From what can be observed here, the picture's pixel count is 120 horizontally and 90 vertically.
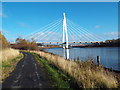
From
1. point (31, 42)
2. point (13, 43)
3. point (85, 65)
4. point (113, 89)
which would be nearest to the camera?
point (113, 89)

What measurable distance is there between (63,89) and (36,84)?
145 cm

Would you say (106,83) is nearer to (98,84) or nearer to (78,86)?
(98,84)

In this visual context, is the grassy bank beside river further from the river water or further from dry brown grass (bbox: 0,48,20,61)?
the river water

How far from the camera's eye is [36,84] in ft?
25.7

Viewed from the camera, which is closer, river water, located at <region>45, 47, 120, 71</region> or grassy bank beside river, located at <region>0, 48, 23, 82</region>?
grassy bank beside river, located at <region>0, 48, 23, 82</region>

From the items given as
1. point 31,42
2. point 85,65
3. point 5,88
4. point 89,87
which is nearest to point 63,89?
point 89,87

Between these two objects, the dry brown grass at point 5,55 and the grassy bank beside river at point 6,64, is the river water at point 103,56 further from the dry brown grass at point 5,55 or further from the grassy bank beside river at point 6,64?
the dry brown grass at point 5,55

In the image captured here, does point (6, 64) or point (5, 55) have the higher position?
point (5, 55)

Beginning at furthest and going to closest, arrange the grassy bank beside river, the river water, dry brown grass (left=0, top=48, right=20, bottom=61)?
the river water, dry brown grass (left=0, top=48, right=20, bottom=61), the grassy bank beside river

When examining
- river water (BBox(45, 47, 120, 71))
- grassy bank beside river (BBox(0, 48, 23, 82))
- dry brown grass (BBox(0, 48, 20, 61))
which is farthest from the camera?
river water (BBox(45, 47, 120, 71))

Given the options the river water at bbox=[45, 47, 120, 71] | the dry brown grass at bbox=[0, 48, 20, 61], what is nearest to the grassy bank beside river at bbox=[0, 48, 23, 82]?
the dry brown grass at bbox=[0, 48, 20, 61]

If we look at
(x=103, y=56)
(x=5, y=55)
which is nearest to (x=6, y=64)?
(x=5, y=55)

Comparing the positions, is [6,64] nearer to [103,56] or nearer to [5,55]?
[5,55]

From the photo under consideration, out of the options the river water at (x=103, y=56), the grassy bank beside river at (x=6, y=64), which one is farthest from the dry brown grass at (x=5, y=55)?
→ the river water at (x=103, y=56)
